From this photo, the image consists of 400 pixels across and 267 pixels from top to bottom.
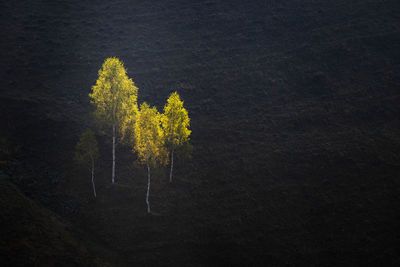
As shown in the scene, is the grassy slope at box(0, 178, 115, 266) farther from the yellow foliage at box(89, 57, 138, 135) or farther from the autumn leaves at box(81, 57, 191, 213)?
the yellow foliage at box(89, 57, 138, 135)

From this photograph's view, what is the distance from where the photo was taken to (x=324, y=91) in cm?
3950

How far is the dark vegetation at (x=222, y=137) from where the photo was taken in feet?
64.3

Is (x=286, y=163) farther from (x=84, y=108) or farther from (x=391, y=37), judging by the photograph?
(x=391, y=37)

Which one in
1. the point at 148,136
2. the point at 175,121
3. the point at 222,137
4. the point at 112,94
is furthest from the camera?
the point at 222,137

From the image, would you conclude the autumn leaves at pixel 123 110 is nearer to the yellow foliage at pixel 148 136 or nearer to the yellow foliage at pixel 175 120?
the yellow foliage at pixel 175 120

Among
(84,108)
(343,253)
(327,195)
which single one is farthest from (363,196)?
(84,108)

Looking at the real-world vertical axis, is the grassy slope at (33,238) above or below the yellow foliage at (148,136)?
below

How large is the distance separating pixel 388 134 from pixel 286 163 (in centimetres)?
1412

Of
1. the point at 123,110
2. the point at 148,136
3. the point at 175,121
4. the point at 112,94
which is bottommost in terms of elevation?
the point at 148,136

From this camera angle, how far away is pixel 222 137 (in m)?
34.0

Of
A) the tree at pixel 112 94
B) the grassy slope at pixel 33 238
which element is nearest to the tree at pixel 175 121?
the tree at pixel 112 94

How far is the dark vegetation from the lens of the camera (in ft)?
64.3

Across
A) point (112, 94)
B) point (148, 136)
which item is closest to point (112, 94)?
point (112, 94)

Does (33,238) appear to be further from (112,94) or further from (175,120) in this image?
(175,120)
